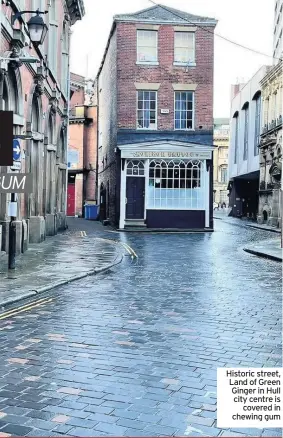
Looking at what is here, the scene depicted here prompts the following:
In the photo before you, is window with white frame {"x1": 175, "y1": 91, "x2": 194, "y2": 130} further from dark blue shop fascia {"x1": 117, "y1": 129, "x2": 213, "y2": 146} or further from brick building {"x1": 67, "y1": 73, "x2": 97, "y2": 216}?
brick building {"x1": 67, "y1": 73, "x2": 97, "y2": 216}

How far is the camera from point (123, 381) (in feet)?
16.5

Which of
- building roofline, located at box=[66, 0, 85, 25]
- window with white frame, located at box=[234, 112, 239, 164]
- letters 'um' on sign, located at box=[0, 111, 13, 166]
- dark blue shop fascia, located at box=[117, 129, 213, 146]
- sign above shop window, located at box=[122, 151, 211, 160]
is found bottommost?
letters 'um' on sign, located at box=[0, 111, 13, 166]

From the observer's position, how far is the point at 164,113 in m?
28.1

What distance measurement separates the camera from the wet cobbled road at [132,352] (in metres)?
4.16

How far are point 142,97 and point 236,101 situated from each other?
92.3 feet

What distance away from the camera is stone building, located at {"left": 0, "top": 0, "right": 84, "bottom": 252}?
555 inches

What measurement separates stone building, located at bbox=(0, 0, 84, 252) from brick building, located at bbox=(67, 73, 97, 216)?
14.8 m

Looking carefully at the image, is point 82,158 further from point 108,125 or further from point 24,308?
point 24,308

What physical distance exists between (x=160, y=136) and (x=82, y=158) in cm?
1647

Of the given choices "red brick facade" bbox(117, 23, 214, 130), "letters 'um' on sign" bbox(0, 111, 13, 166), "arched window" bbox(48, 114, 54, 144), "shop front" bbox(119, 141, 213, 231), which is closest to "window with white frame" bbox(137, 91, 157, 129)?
"red brick facade" bbox(117, 23, 214, 130)

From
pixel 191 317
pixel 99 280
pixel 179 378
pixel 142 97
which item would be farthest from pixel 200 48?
pixel 179 378

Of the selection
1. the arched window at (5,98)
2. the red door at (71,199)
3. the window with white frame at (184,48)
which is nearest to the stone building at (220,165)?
the red door at (71,199)
